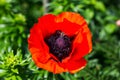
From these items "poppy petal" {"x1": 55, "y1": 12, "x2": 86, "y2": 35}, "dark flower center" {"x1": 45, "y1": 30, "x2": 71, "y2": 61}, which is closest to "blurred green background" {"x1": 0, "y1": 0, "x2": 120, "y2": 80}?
"dark flower center" {"x1": 45, "y1": 30, "x2": 71, "y2": 61}

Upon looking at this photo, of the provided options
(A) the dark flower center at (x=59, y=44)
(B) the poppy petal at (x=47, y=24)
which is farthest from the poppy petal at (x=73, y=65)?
(B) the poppy petal at (x=47, y=24)

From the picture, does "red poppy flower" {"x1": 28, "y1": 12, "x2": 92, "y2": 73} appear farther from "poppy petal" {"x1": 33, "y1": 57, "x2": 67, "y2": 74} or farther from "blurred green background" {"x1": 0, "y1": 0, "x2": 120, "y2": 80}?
"blurred green background" {"x1": 0, "y1": 0, "x2": 120, "y2": 80}

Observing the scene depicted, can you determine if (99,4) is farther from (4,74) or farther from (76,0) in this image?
(4,74)

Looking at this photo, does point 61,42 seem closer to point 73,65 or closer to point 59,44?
point 59,44

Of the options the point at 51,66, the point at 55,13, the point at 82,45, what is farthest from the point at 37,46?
the point at 55,13

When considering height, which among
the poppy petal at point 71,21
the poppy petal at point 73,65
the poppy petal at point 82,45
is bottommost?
the poppy petal at point 73,65

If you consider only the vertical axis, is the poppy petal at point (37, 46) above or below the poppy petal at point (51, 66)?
above

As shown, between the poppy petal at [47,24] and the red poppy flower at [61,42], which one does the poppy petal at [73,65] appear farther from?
the poppy petal at [47,24]
